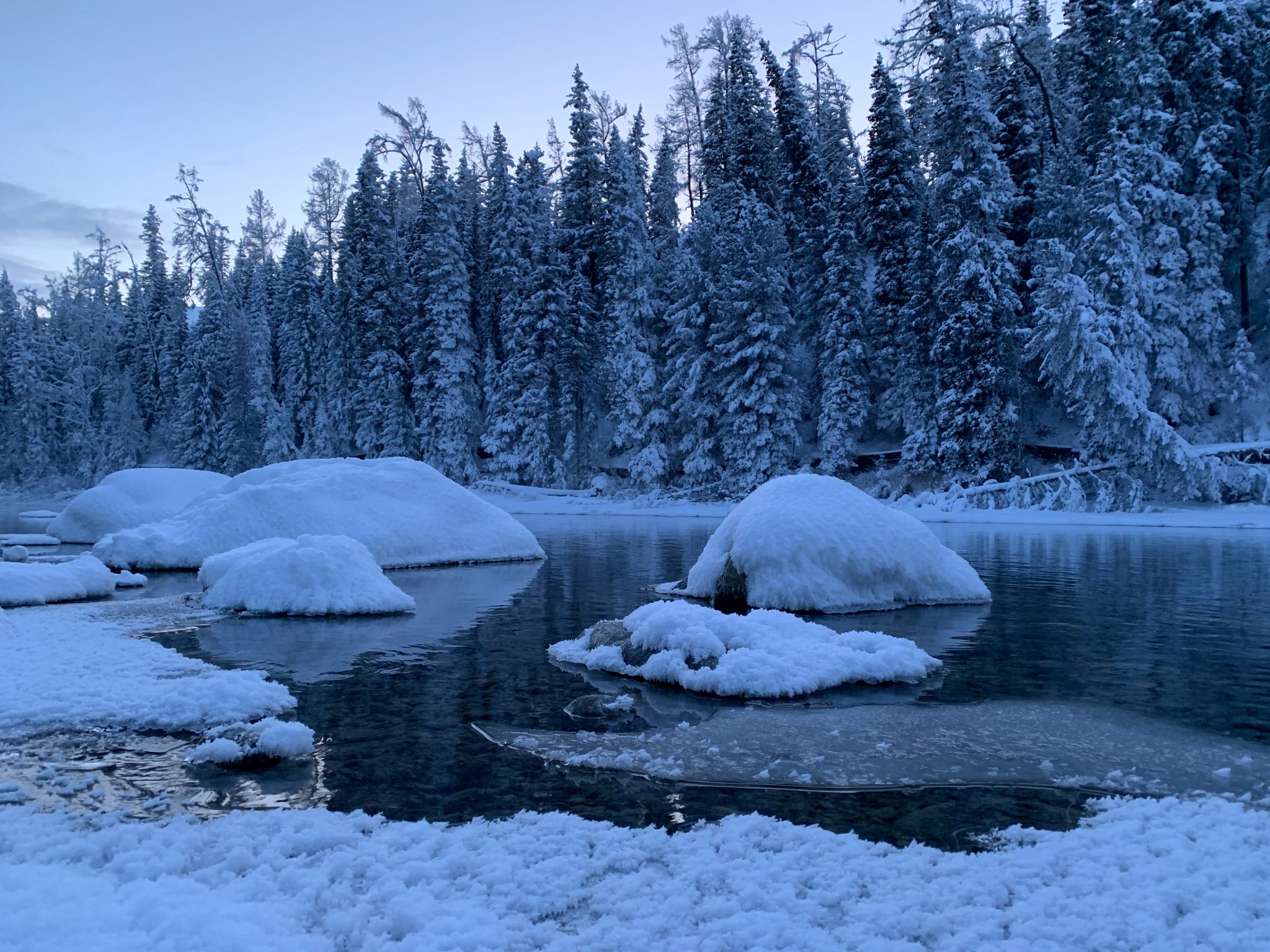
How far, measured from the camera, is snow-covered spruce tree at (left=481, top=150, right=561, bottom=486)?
45.0 meters

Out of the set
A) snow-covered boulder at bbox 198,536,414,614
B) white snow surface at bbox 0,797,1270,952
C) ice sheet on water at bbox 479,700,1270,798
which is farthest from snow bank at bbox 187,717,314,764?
snow-covered boulder at bbox 198,536,414,614

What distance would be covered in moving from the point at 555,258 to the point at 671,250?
7064 mm

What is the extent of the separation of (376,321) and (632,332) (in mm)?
15514

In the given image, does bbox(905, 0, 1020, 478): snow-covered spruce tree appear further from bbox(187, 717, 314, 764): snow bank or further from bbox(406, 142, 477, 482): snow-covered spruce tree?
bbox(187, 717, 314, 764): snow bank

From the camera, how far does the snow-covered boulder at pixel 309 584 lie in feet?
42.1

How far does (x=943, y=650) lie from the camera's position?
9820 mm

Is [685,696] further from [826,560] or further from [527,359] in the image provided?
[527,359]

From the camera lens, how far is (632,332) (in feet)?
143

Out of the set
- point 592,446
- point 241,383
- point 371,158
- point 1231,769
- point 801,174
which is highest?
point 371,158

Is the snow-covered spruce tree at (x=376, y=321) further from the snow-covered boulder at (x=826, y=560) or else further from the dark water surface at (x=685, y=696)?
the snow-covered boulder at (x=826, y=560)

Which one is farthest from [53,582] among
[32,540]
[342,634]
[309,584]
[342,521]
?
[32,540]

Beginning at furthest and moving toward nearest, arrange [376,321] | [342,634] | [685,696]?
[376,321], [342,634], [685,696]

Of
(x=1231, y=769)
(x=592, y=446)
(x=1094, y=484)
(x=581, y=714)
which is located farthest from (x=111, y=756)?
(x=592, y=446)

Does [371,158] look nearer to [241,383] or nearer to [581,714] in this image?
[241,383]
